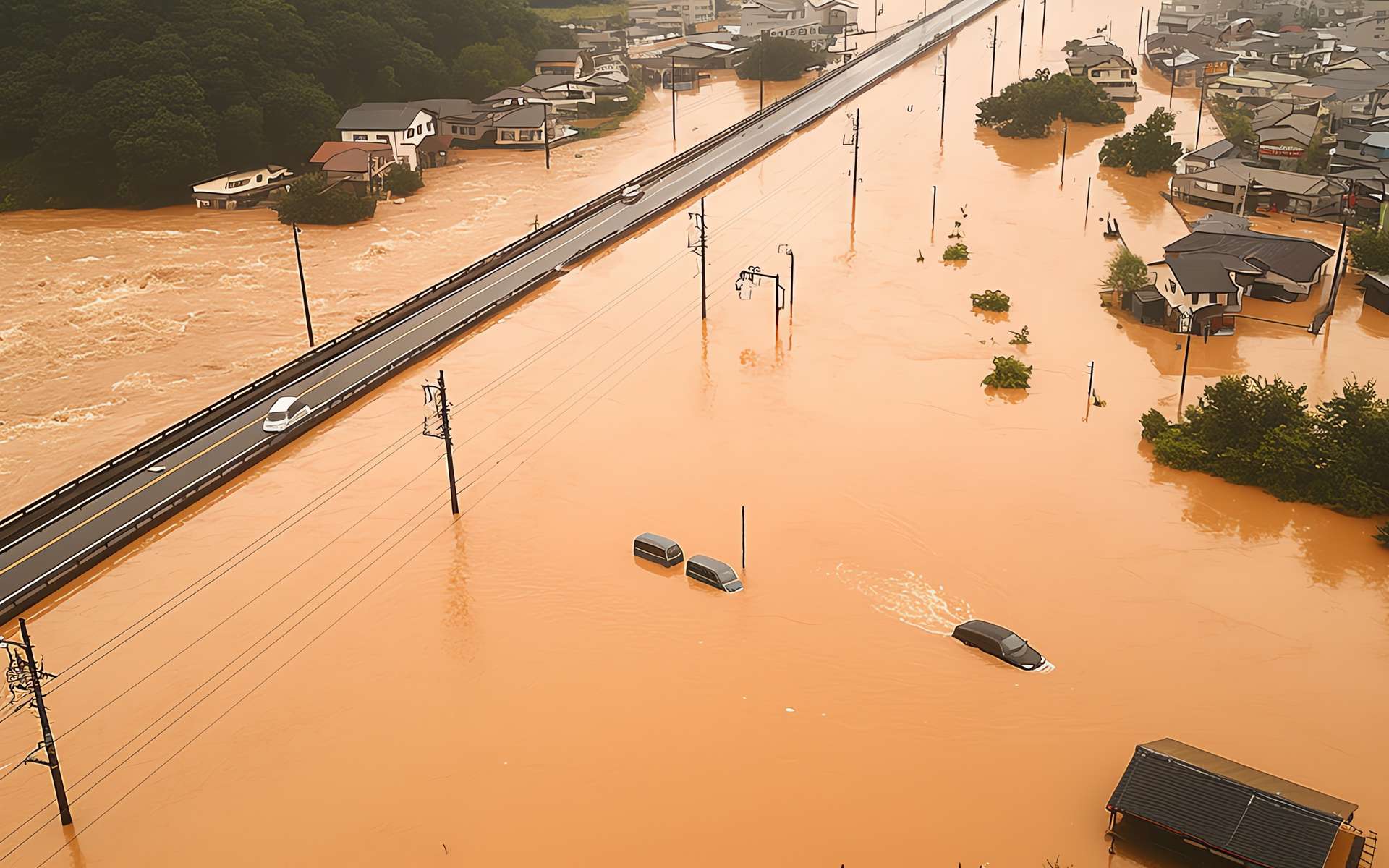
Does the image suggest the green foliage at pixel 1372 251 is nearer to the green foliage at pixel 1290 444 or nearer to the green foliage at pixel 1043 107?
the green foliage at pixel 1290 444

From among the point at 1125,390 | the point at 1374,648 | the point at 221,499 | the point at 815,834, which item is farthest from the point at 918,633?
the point at 221,499

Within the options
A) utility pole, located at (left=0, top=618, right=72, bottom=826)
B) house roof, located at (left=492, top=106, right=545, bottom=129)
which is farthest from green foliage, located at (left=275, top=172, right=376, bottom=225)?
utility pole, located at (left=0, top=618, right=72, bottom=826)

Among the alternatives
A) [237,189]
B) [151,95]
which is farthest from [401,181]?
[151,95]

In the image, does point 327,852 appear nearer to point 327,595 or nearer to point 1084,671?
point 327,595

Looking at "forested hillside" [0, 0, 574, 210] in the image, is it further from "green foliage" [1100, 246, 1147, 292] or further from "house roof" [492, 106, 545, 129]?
"green foliage" [1100, 246, 1147, 292]

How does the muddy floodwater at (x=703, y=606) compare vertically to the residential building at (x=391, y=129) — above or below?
below

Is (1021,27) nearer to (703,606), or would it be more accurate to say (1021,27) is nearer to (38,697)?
(703,606)

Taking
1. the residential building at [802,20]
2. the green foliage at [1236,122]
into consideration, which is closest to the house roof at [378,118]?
the residential building at [802,20]
